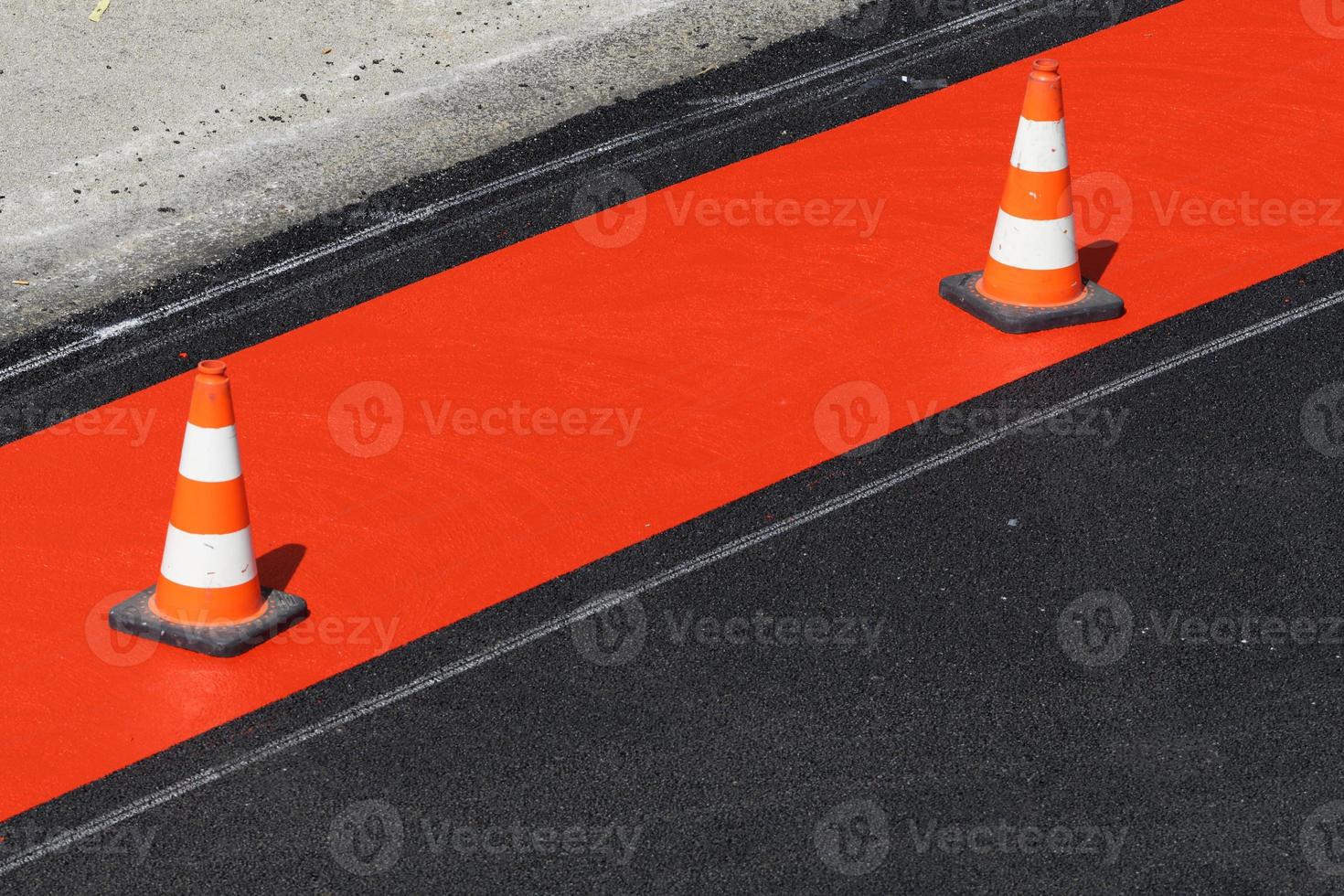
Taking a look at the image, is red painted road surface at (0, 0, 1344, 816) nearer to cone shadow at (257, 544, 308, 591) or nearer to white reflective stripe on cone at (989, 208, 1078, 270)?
cone shadow at (257, 544, 308, 591)

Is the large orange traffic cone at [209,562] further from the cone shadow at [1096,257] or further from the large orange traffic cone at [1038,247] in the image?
the cone shadow at [1096,257]

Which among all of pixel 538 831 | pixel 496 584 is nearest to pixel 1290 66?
pixel 496 584

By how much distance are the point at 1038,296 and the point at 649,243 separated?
5.58 feet

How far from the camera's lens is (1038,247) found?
8.22 meters

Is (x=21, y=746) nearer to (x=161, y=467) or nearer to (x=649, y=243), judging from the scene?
(x=161, y=467)

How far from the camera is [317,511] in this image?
738cm

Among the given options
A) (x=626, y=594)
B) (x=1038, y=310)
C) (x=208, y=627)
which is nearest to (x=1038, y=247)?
(x=1038, y=310)

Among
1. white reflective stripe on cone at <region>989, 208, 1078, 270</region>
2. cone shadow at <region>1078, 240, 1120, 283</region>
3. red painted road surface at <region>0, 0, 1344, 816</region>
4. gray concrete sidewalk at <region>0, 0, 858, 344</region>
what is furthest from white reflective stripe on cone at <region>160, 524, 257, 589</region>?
cone shadow at <region>1078, 240, 1120, 283</region>

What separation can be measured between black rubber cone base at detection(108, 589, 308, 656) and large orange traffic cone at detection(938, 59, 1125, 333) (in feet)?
9.87

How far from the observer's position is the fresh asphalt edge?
8.47m

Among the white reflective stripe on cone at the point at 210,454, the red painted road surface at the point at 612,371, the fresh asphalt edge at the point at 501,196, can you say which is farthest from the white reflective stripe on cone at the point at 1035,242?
the white reflective stripe on cone at the point at 210,454

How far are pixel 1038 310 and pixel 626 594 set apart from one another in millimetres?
2274

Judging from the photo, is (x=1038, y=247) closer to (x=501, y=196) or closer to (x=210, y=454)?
(x=501, y=196)

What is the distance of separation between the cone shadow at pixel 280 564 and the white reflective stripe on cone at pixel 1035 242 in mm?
2916
